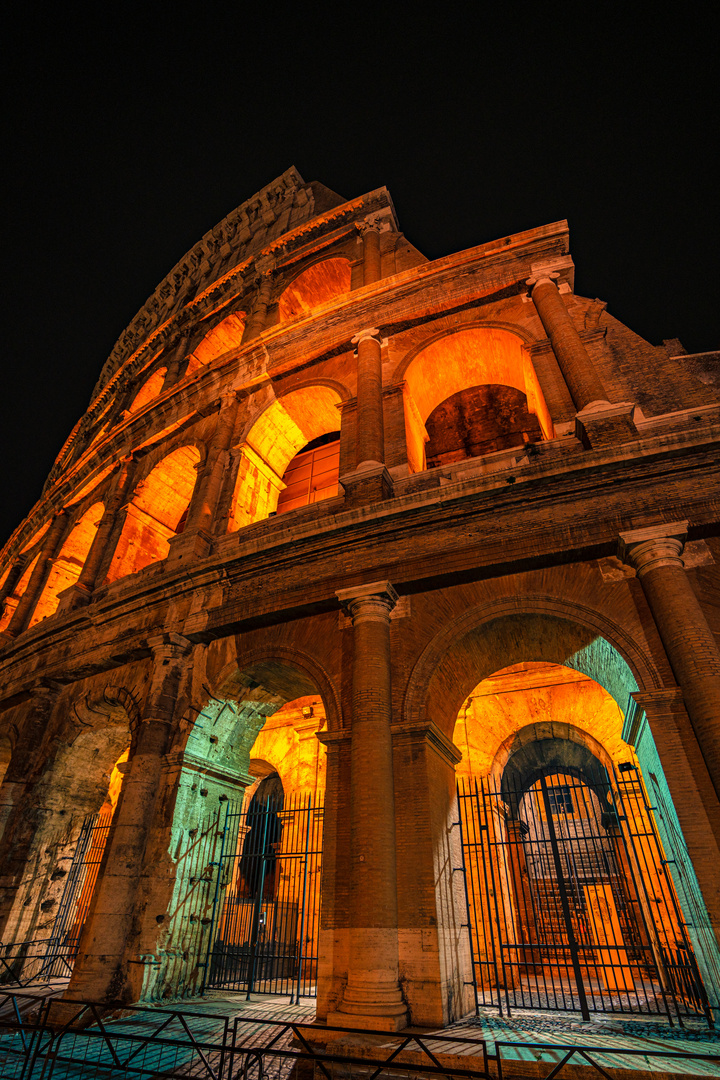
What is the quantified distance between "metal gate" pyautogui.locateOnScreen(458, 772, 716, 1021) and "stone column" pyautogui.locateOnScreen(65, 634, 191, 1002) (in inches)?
152

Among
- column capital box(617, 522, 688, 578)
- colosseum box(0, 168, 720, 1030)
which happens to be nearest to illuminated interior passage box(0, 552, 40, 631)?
colosseum box(0, 168, 720, 1030)

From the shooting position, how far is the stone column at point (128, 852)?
6371 mm

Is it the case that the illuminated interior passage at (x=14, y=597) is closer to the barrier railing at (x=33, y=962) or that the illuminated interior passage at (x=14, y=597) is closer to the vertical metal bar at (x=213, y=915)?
the barrier railing at (x=33, y=962)

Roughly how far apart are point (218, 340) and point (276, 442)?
17.8 ft

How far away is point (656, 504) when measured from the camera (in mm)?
6281

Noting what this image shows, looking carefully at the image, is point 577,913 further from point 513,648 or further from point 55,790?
point 55,790

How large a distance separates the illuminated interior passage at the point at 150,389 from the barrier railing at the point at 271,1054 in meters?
13.4

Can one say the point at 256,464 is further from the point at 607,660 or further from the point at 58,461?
the point at 58,461

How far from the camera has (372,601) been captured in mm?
6867

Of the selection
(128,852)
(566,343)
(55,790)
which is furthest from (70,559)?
(566,343)

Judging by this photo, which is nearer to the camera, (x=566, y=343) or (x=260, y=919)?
(x=566, y=343)

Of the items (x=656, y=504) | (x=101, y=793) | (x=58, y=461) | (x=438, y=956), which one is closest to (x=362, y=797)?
(x=438, y=956)

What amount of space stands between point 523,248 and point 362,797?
9.04 m

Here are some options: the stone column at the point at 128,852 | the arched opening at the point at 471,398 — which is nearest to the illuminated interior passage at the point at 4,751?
the stone column at the point at 128,852
